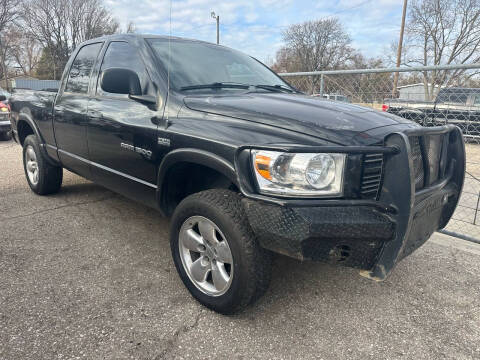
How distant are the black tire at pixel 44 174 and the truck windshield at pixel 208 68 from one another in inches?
93.5

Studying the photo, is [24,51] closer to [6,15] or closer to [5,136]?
[6,15]

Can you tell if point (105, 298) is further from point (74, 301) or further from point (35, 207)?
point (35, 207)

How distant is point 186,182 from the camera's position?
2.78 metres

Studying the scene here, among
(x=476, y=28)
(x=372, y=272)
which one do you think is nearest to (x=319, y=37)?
(x=476, y=28)

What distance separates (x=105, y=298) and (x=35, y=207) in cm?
235

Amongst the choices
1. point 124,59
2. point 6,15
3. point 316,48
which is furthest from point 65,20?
point 124,59

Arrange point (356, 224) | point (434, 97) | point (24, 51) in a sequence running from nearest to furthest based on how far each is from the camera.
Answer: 1. point (356, 224)
2. point (434, 97)
3. point (24, 51)

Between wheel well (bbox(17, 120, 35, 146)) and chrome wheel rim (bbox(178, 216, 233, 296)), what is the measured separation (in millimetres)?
3559

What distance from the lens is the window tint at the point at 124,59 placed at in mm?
2855

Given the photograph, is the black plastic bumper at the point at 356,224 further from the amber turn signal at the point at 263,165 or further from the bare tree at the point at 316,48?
the bare tree at the point at 316,48

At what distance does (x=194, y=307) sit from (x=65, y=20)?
43.5m

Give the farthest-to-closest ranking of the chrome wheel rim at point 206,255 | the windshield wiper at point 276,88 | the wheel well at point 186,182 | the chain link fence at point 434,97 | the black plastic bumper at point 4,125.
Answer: the black plastic bumper at point 4,125, the chain link fence at point 434,97, the windshield wiper at point 276,88, the wheel well at point 186,182, the chrome wheel rim at point 206,255

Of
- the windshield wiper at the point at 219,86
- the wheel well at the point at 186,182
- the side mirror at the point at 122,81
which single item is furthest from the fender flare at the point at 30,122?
the windshield wiper at the point at 219,86

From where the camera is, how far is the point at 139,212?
13.7 feet
